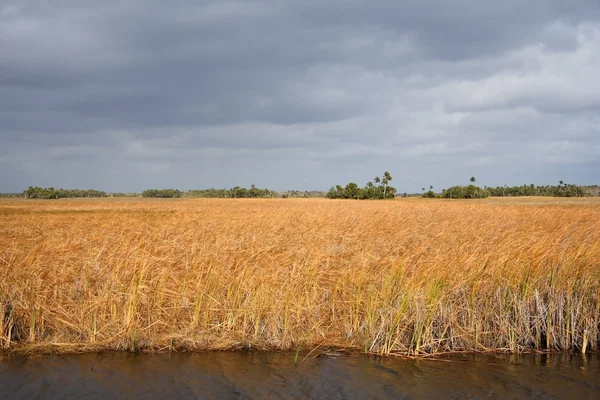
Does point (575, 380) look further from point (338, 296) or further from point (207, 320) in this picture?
point (207, 320)

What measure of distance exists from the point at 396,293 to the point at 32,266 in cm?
779

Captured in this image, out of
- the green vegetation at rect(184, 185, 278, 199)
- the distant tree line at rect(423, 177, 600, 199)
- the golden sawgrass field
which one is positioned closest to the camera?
the golden sawgrass field

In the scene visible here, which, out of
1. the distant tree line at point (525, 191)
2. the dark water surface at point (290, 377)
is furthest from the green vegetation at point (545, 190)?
the dark water surface at point (290, 377)

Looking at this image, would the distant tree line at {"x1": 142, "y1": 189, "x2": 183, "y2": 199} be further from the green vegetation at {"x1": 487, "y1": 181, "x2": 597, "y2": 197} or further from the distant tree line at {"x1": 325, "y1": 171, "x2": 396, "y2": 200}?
the green vegetation at {"x1": 487, "y1": 181, "x2": 597, "y2": 197}

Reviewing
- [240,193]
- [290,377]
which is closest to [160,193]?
[240,193]

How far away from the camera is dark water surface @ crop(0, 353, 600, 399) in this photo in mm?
5750

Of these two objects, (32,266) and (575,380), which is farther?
(32,266)

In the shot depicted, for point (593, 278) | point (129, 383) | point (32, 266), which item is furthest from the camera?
point (32, 266)

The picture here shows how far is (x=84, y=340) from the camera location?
288 inches

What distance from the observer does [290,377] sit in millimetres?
6215

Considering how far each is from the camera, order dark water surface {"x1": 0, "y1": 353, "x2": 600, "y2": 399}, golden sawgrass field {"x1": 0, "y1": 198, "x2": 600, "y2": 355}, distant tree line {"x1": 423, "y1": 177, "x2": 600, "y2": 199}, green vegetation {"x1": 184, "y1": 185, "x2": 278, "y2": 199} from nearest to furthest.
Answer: dark water surface {"x1": 0, "y1": 353, "x2": 600, "y2": 399}, golden sawgrass field {"x1": 0, "y1": 198, "x2": 600, "y2": 355}, distant tree line {"x1": 423, "y1": 177, "x2": 600, "y2": 199}, green vegetation {"x1": 184, "y1": 185, "x2": 278, "y2": 199}

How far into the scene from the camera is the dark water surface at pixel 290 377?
575 cm

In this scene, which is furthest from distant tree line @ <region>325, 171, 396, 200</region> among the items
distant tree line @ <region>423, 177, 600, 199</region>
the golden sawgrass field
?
the golden sawgrass field

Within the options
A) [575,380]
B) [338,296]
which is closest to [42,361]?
[338,296]
